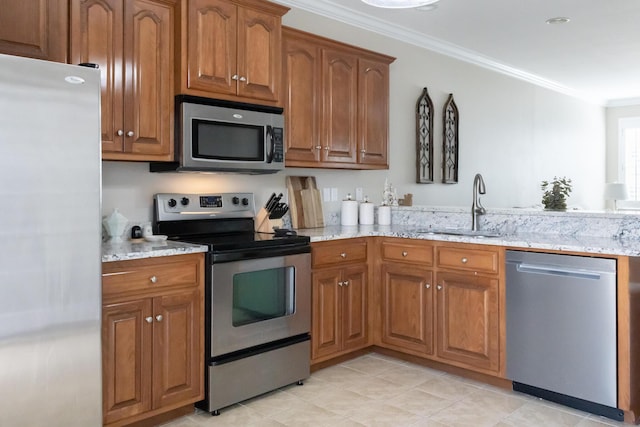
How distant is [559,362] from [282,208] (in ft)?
6.19

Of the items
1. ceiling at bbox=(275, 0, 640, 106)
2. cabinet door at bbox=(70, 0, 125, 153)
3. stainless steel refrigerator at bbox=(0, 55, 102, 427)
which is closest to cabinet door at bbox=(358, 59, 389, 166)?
ceiling at bbox=(275, 0, 640, 106)

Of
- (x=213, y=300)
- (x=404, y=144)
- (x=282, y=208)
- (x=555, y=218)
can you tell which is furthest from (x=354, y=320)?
(x=404, y=144)

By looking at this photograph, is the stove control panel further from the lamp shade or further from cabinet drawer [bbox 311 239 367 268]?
the lamp shade

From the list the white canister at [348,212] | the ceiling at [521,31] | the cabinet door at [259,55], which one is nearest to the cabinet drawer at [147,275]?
the cabinet door at [259,55]

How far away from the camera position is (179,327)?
273 cm

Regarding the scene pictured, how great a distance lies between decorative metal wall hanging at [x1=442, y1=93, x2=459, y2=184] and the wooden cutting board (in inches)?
67.0

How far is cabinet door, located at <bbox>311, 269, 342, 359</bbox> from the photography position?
3422 mm

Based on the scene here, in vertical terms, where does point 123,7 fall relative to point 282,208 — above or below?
above

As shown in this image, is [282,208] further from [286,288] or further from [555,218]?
[555,218]

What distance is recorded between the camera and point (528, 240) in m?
3.09

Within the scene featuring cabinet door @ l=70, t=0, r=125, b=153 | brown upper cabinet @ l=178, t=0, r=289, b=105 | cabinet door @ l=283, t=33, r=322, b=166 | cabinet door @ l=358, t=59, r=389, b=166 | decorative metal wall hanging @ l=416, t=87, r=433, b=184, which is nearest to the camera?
cabinet door @ l=70, t=0, r=125, b=153

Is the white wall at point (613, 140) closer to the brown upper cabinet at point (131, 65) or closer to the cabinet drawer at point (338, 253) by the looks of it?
the cabinet drawer at point (338, 253)

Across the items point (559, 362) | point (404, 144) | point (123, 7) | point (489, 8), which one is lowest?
point (559, 362)

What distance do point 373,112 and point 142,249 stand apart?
2.23 metres
